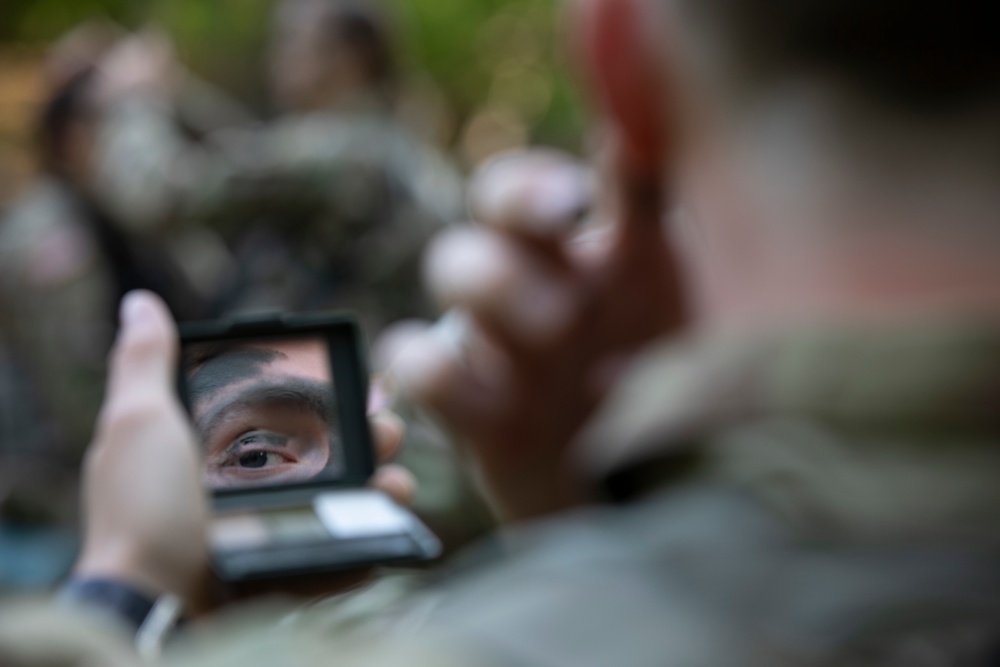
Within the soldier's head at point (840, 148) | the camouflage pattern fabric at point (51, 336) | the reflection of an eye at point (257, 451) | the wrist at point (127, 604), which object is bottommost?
the camouflage pattern fabric at point (51, 336)

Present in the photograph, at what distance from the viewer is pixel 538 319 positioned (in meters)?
1.07

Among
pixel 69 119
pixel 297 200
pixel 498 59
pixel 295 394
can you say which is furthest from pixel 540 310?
pixel 498 59

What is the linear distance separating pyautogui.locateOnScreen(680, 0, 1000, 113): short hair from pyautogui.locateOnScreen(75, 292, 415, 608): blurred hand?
362mm

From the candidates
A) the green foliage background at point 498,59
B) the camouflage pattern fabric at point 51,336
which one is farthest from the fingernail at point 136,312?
the green foliage background at point 498,59

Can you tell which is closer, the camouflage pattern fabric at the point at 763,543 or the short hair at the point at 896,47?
the camouflage pattern fabric at the point at 763,543

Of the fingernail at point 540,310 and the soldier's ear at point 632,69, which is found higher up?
the soldier's ear at point 632,69

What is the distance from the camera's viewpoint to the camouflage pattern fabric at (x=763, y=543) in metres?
0.55

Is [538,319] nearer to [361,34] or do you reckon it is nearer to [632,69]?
[632,69]

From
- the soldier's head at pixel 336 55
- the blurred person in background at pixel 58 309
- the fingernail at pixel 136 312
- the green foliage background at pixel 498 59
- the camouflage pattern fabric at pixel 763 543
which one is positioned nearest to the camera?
the camouflage pattern fabric at pixel 763 543

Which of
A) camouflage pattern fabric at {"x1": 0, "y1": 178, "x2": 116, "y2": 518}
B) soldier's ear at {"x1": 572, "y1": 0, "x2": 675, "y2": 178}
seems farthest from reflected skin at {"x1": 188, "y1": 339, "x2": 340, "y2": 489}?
camouflage pattern fabric at {"x1": 0, "y1": 178, "x2": 116, "y2": 518}

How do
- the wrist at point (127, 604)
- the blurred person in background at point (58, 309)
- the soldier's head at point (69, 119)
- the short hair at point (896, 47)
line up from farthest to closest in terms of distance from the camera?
the soldier's head at point (69, 119), the blurred person in background at point (58, 309), the wrist at point (127, 604), the short hair at point (896, 47)

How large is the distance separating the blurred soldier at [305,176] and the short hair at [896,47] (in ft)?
3.19

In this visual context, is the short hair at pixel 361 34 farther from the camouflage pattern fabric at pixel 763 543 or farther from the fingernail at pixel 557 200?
the camouflage pattern fabric at pixel 763 543

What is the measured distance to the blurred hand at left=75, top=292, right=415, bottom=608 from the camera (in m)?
0.80
